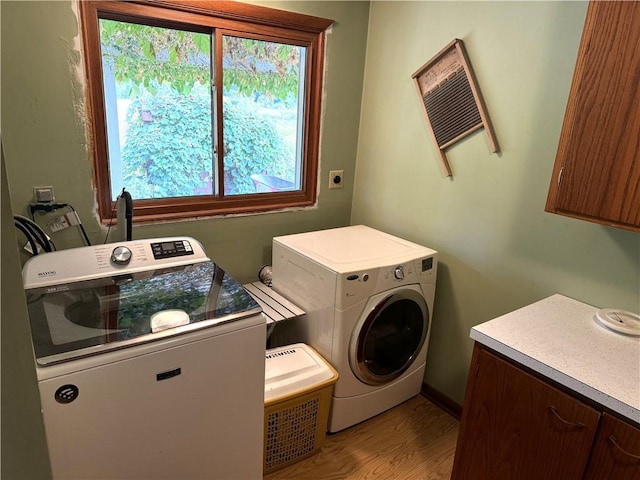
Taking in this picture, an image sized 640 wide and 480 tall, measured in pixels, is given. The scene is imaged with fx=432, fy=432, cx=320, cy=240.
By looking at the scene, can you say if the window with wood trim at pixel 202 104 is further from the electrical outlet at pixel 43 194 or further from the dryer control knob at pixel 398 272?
the dryer control knob at pixel 398 272

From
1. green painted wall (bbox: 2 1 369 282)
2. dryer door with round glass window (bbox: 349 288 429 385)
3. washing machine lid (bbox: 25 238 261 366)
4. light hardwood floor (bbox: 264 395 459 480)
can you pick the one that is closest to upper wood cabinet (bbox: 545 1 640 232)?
dryer door with round glass window (bbox: 349 288 429 385)

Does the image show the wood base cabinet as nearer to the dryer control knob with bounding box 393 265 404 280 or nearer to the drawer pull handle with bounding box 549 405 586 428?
the drawer pull handle with bounding box 549 405 586 428

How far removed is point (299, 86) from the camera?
8.35ft

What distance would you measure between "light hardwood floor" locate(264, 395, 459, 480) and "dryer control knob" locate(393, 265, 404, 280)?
0.83m

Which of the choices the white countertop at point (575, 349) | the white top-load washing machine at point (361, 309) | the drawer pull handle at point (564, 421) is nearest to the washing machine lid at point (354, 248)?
the white top-load washing machine at point (361, 309)

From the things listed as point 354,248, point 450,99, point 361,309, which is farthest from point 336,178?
point 361,309

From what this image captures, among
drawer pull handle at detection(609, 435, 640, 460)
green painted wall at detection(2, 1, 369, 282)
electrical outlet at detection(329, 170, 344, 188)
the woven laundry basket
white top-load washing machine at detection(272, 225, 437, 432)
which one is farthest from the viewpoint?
electrical outlet at detection(329, 170, 344, 188)

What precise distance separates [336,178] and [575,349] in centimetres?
170

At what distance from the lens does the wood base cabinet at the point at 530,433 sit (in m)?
1.19

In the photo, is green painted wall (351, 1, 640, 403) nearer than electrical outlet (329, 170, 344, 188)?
Yes

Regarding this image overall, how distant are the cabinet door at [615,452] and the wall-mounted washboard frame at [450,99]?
1.23 meters

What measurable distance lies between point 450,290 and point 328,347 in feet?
2.45

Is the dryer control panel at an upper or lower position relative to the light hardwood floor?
upper

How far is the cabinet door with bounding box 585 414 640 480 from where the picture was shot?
113cm
